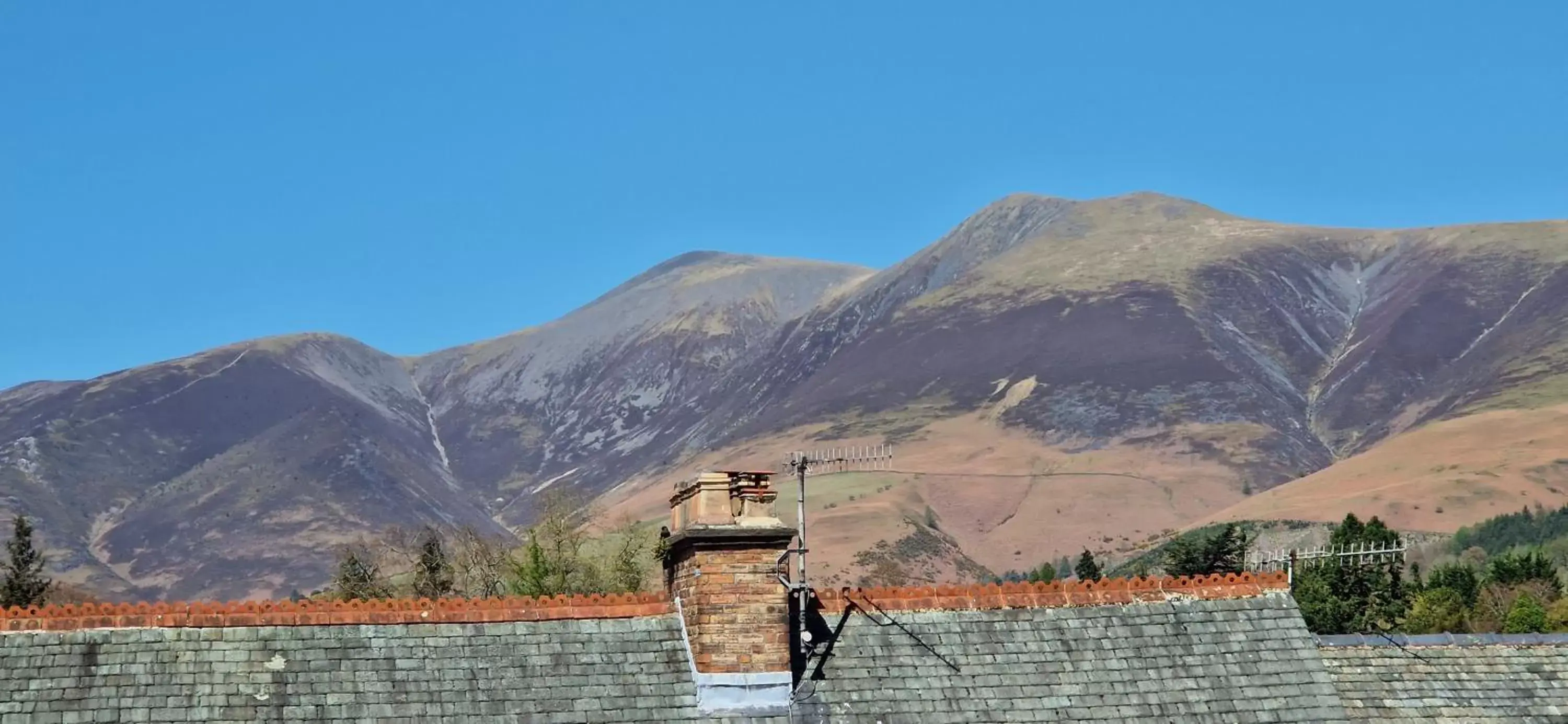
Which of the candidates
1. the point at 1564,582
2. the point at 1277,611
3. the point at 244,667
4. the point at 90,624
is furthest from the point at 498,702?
the point at 1564,582

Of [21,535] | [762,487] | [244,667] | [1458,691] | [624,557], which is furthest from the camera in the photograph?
[21,535]

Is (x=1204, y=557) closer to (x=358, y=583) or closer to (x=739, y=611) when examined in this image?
(x=358, y=583)

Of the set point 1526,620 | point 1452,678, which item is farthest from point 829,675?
point 1526,620

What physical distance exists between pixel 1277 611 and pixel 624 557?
6117cm

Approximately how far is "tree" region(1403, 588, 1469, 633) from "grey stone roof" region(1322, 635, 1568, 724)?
5866 cm

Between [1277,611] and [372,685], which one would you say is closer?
[372,685]

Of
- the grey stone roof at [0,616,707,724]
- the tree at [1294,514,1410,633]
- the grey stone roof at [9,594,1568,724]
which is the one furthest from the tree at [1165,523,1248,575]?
the grey stone roof at [0,616,707,724]

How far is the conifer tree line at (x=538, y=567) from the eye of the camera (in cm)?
7944

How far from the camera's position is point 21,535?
295 ft

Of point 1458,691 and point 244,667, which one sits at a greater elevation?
point 244,667

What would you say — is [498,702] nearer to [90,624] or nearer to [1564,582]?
[90,624]

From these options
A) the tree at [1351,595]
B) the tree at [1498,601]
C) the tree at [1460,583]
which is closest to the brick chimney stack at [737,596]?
the tree at [1498,601]

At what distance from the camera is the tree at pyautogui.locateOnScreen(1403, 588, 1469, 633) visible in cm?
8412

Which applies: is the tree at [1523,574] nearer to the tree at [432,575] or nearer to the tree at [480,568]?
the tree at [480,568]
